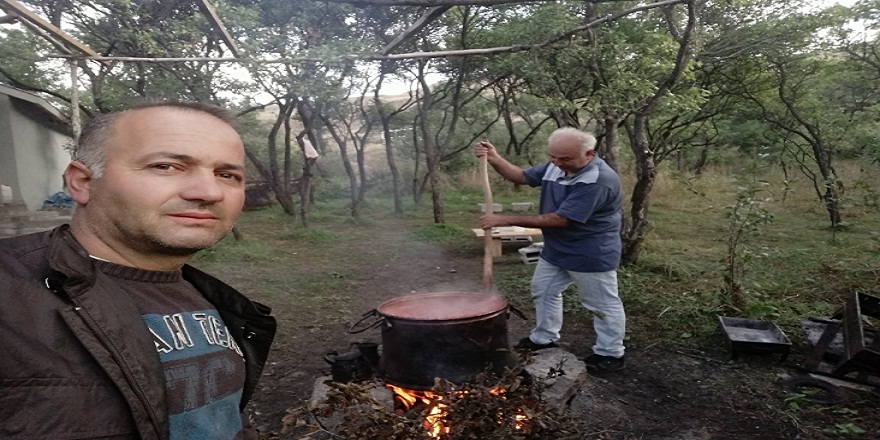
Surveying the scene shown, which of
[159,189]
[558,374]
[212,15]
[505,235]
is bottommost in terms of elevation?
[505,235]

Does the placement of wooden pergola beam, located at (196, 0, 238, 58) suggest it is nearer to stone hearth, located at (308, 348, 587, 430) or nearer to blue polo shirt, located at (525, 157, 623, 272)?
stone hearth, located at (308, 348, 587, 430)

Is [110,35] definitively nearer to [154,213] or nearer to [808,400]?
[154,213]

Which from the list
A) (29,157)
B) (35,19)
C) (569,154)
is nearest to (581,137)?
(569,154)

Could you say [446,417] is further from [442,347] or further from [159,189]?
[159,189]

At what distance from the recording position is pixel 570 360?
3984 millimetres

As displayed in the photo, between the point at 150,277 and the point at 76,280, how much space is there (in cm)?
24

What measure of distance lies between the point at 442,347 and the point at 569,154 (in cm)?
188

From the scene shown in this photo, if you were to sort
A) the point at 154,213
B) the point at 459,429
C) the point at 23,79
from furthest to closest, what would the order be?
1. the point at 23,79
2. the point at 459,429
3. the point at 154,213

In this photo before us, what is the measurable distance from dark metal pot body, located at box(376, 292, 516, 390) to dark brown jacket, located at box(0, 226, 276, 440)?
6.38 feet

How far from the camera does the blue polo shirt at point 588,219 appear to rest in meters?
3.96

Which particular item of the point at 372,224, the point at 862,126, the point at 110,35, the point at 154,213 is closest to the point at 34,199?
the point at 110,35

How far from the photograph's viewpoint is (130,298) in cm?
114

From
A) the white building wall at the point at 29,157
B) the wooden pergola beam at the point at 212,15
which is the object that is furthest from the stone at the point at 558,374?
the white building wall at the point at 29,157

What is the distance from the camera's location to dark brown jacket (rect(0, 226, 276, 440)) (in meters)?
0.91
